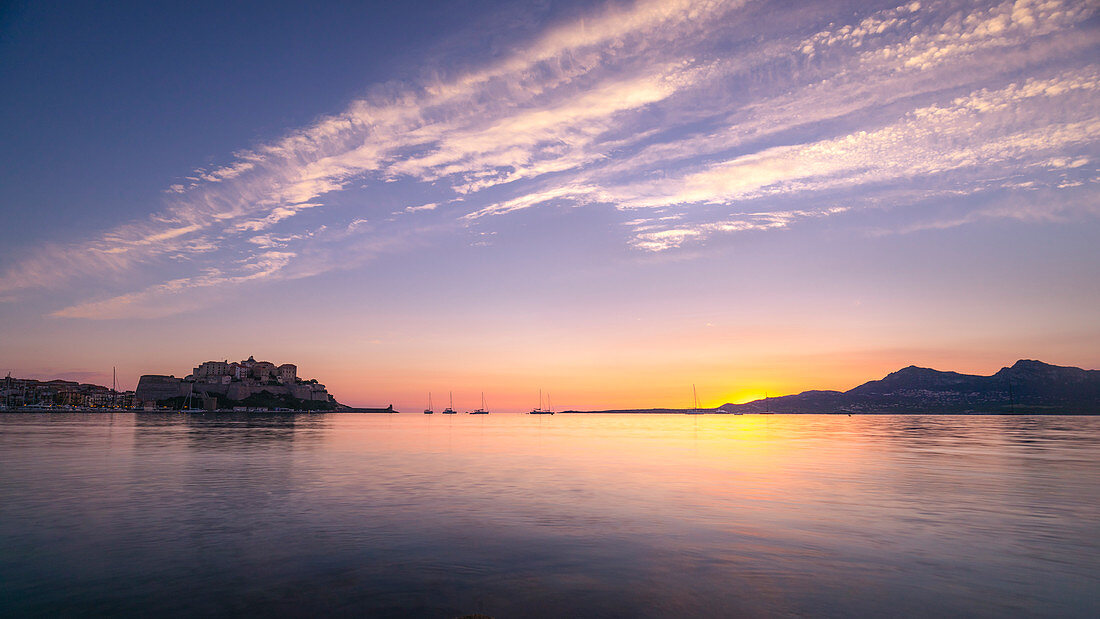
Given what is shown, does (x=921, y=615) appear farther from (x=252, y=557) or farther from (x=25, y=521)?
(x=25, y=521)

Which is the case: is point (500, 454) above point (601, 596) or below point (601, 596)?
below

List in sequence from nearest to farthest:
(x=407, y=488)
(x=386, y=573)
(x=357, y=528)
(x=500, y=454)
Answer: (x=386, y=573) < (x=357, y=528) < (x=407, y=488) < (x=500, y=454)

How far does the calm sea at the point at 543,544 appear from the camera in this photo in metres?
10.7

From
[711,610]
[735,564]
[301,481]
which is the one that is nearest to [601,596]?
A: [711,610]

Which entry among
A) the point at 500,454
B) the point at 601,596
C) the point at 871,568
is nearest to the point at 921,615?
the point at 871,568

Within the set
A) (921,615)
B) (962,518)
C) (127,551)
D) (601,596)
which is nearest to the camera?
(921,615)

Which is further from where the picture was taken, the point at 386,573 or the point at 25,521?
the point at 25,521

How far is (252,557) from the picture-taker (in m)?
13.6

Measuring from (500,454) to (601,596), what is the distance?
4053cm

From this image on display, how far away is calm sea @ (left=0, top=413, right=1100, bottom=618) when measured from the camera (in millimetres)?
10695

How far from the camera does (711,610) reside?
1027cm

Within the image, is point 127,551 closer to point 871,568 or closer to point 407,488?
point 407,488

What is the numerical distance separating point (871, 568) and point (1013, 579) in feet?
10.0

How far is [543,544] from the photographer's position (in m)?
15.5
